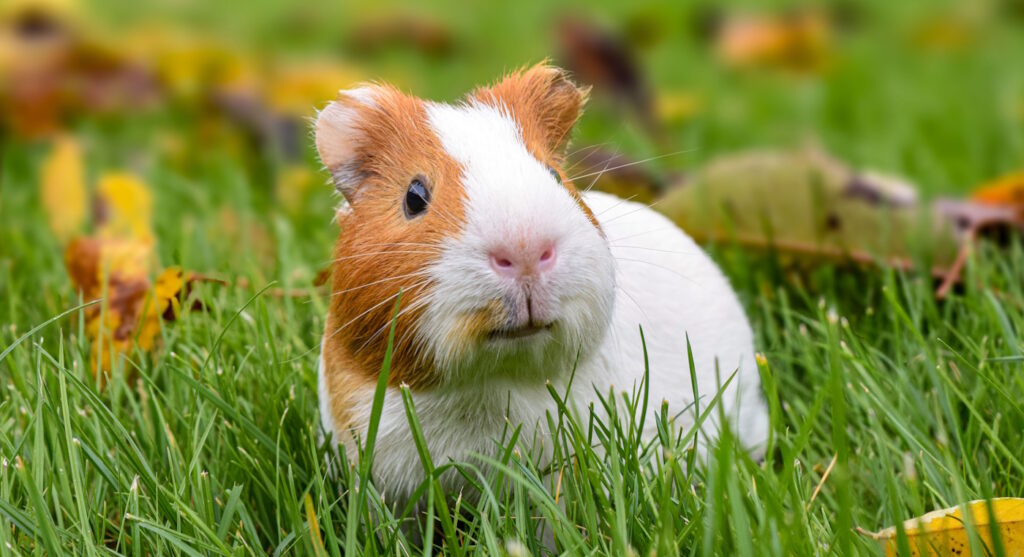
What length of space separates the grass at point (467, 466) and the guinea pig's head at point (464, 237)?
16cm

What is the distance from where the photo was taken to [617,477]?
1949mm

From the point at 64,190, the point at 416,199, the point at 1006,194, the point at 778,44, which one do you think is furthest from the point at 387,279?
the point at 778,44

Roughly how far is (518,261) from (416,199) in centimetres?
33

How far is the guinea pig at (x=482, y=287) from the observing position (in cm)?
192

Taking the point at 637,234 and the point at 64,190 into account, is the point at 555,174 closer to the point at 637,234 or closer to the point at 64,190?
the point at 637,234

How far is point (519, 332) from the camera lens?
77.5 inches

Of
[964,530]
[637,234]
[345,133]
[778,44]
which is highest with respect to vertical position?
[778,44]

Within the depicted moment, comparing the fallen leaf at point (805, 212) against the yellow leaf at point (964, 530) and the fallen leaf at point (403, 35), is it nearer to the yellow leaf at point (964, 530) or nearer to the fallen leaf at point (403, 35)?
the yellow leaf at point (964, 530)

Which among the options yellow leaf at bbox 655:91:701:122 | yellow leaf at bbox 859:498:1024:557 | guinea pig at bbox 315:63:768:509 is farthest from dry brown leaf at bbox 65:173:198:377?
yellow leaf at bbox 655:91:701:122

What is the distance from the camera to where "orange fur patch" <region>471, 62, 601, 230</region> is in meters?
2.27

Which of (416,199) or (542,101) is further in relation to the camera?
(542,101)

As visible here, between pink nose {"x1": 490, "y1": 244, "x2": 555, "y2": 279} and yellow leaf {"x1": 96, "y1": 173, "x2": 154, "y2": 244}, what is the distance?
86.9 inches

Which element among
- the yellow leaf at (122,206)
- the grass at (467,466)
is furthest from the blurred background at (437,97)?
the grass at (467,466)

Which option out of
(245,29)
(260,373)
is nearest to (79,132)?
(245,29)
